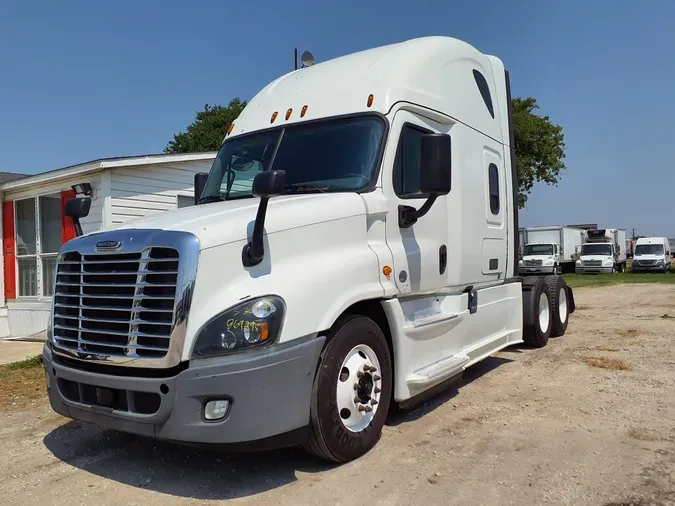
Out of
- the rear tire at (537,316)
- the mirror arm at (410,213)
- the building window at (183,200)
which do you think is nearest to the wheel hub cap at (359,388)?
the mirror arm at (410,213)

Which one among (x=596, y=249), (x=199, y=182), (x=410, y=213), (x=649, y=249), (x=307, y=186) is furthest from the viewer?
(x=649, y=249)

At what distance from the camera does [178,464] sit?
421 cm

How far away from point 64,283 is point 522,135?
35.3m

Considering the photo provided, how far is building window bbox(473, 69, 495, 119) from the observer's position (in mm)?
6514

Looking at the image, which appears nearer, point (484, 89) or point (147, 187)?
point (484, 89)

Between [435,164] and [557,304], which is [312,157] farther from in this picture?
[557,304]

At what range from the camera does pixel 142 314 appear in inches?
140

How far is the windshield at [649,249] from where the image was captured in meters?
37.1

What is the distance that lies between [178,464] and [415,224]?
267 cm

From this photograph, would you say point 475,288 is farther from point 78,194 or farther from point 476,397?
point 78,194

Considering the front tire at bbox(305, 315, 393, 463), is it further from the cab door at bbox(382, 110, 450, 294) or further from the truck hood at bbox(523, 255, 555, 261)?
the truck hood at bbox(523, 255, 555, 261)

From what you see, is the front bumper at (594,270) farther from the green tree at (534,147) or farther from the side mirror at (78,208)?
the side mirror at (78,208)

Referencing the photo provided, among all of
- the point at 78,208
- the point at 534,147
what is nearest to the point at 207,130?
the point at 534,147

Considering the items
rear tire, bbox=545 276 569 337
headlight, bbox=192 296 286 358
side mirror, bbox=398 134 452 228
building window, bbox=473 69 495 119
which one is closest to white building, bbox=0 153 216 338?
building window, bbox=473 69 495 119
